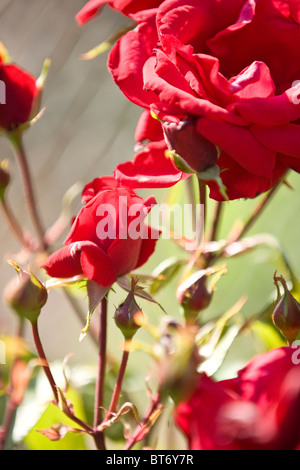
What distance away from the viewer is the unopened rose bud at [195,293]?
0.89ft

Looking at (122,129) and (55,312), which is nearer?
(55,312)

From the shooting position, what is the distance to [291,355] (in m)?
0.21

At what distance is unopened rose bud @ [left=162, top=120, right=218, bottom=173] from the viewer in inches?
8.8

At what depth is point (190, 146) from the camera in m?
0.23

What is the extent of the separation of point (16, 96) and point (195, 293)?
0.15 metres

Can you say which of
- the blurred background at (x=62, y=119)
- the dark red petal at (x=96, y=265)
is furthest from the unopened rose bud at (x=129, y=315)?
Answer: the blurred background at (x=62, y=119)

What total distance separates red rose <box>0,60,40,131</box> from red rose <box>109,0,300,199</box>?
9 centimetres

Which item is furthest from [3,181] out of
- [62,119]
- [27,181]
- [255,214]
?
[62,119]

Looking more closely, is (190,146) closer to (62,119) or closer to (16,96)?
(16,96)

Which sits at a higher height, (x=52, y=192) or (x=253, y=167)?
(x=253, y=167)

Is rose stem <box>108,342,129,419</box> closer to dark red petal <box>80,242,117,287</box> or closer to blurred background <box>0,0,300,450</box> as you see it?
dark red petal <box>80,242,117,287</box>
